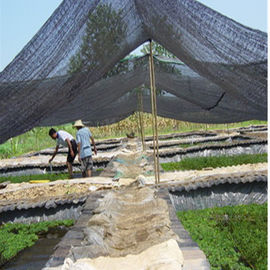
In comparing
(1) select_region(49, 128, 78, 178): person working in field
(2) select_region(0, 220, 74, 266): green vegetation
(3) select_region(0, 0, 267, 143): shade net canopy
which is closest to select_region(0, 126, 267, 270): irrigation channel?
(2) select_region(0, 220, 74, 266): green vegetation

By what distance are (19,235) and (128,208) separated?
1504mm

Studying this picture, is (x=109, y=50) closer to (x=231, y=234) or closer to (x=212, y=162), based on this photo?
(x=231, y=234)

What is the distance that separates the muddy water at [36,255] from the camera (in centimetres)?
423

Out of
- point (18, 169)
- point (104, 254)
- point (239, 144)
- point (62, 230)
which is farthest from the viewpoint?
point (239, 144)

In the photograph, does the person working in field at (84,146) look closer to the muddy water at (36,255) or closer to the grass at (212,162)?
the grass at (212,162)

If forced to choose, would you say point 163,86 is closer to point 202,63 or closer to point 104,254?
point 202,63

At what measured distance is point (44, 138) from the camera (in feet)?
71.8

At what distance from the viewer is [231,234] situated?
4.12 m

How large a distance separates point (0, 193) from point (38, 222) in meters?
1.91

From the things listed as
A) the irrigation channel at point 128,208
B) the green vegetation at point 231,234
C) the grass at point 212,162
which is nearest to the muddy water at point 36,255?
the irrigation channel at point 128,208

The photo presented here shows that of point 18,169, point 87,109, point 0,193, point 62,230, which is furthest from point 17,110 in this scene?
point 18,169

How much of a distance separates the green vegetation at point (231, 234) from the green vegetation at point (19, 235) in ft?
6.42

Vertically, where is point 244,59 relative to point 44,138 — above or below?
above

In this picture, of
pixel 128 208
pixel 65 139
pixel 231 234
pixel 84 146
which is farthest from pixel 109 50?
pixel 65 139
